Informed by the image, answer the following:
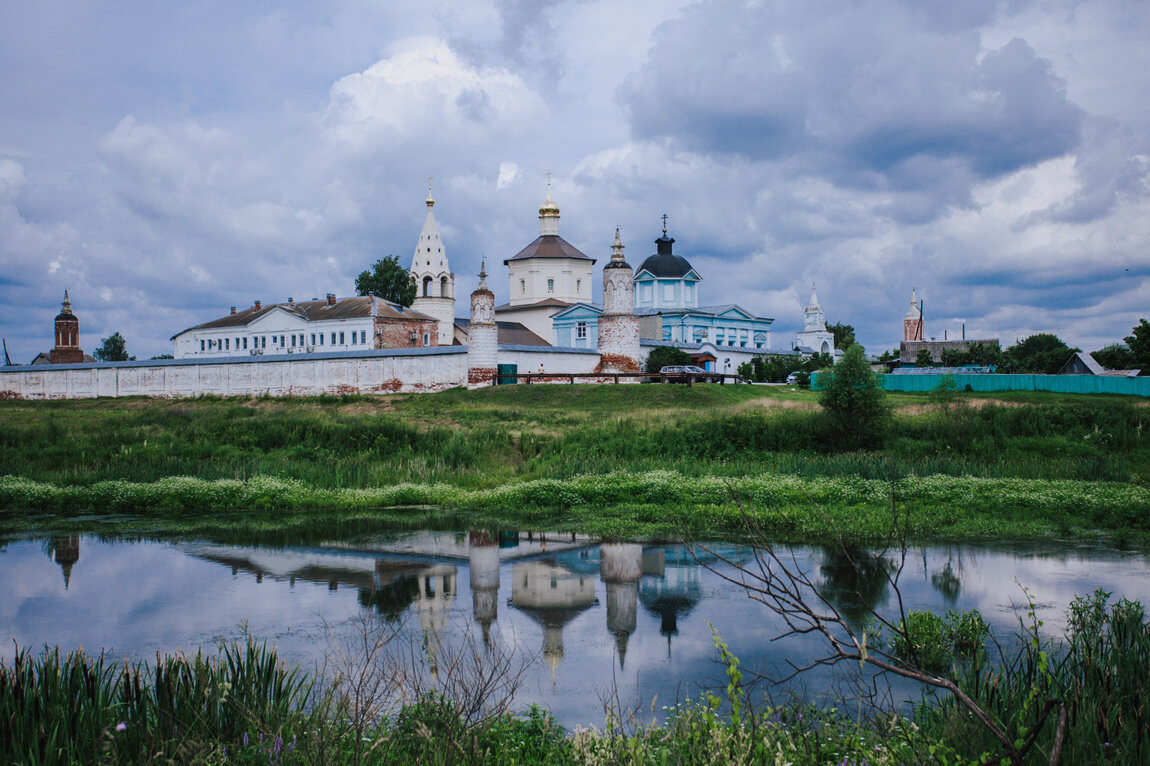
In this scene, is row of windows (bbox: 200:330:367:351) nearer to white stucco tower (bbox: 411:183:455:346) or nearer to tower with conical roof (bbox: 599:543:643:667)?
white stucco tower (bbox: 411:183:455:346)

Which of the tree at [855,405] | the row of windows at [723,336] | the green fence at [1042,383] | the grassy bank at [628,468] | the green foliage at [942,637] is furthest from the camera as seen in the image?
the row of windows at [723,336]

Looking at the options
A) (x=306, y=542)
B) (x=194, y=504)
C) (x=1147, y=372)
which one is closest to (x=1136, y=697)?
(x=306, y=542)

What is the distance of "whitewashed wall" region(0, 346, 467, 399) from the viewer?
34.6m

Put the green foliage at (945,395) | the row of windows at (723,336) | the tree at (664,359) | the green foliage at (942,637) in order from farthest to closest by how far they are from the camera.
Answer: the row of windows at (723,336) → the tree at (664,359) → the green foliage at (945,395) → the green foliage at (942,637)

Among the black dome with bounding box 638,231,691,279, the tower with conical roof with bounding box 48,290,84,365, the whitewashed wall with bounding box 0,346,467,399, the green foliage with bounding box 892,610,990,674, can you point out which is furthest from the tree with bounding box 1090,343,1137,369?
the tower with conical roof with bounding box 48,290,84,365

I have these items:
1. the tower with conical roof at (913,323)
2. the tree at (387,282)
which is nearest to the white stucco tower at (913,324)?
the tower with conical roof at (913,323)

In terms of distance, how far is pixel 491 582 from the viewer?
10.1 m

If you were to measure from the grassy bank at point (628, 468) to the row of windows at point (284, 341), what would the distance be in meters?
20.1

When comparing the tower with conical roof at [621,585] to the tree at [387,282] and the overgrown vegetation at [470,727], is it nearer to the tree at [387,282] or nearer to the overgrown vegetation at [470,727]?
the overgrown vegetation at [470,727]

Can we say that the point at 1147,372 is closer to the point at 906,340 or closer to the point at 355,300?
the point at 906,340

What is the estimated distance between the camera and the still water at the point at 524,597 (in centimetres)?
727

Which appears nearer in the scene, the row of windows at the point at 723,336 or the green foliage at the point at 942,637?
the green foliage at the point at 942,637

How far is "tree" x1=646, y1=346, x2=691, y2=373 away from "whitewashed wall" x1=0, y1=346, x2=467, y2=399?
33.1 ft

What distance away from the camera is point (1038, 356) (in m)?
51.7
